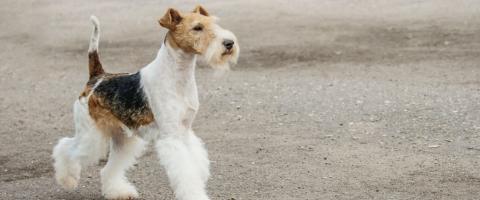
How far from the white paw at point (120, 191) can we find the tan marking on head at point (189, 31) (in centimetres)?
128

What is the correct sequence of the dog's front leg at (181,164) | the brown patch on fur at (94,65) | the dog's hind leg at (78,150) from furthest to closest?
the brown patch on fur at (94,65) → the dog's hind leg at (78,150) → the dog's front leg at (181,164)

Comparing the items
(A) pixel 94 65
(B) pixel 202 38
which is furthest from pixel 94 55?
(B) pixel 202 38

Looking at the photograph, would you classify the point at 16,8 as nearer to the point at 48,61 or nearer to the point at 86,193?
the point at 48,61

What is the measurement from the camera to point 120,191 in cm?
594

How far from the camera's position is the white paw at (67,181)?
5881 millimetres

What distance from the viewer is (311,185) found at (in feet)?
20.0

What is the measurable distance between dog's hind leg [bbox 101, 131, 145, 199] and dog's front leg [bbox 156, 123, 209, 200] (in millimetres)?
701

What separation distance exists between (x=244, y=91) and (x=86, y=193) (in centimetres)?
340

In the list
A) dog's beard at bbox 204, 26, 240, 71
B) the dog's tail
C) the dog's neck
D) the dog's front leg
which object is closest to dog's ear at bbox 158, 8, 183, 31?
the dog's neck

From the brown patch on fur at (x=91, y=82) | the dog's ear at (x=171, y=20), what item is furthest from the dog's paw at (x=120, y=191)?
the dog's ear at (x=171, y=20)

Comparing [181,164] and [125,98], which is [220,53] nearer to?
[181,164]

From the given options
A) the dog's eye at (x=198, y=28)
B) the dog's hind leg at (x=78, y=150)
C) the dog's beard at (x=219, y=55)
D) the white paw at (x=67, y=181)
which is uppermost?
the dog's eye at (x=198, y=28)

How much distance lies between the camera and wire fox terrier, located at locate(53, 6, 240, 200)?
17.0ft

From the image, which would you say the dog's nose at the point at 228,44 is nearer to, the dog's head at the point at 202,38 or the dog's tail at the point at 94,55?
the dog's head at the point at 202,38
